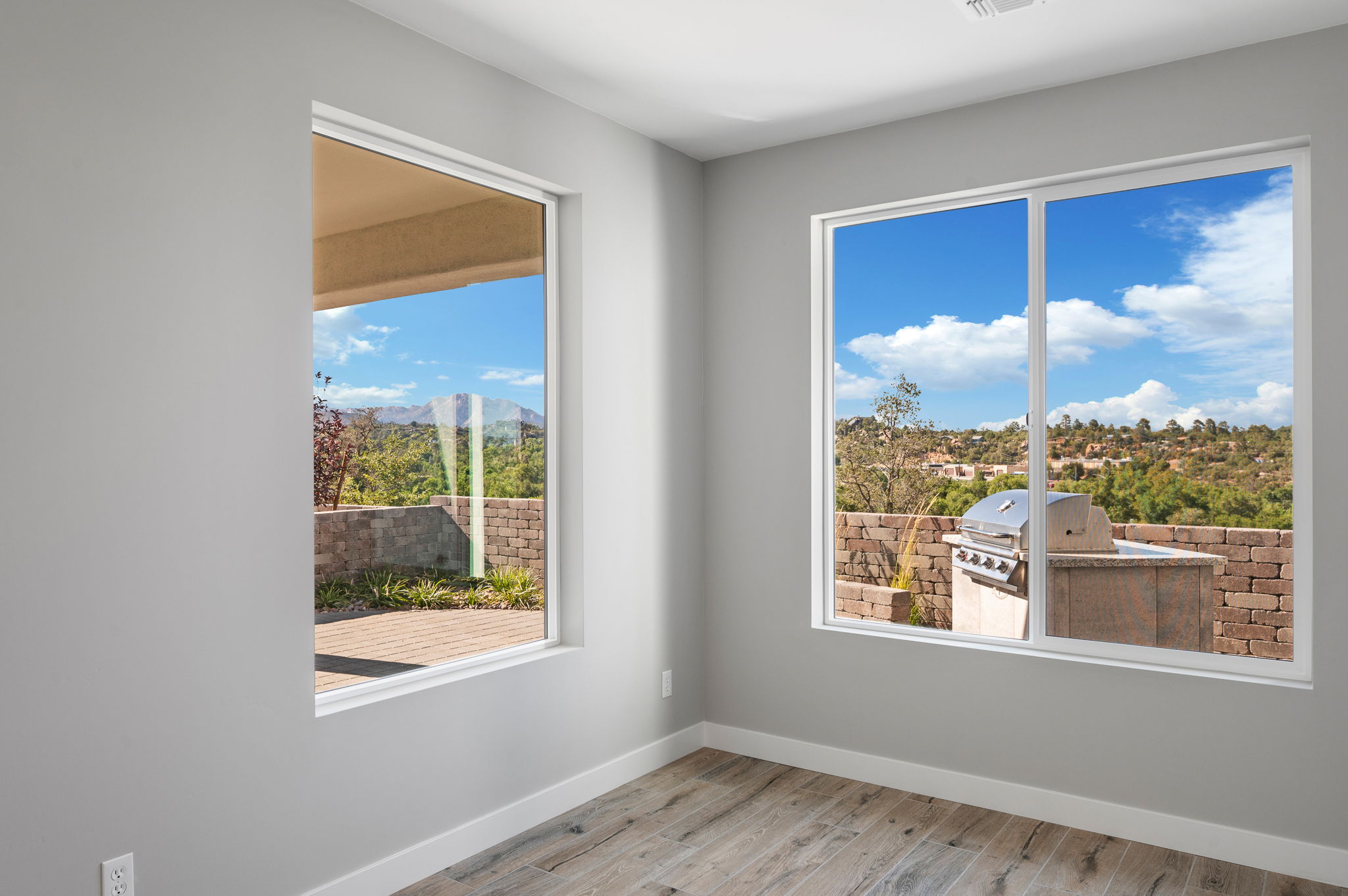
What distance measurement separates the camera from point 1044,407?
3.27 meters

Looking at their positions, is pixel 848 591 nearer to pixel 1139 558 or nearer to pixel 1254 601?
pixel 1139 558

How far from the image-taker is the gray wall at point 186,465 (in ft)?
6.21

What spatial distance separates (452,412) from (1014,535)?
2.17 meters

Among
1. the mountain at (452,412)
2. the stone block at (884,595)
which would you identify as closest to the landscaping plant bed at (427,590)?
the mountain at (452,412)

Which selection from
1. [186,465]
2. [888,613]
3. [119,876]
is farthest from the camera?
[888,613]

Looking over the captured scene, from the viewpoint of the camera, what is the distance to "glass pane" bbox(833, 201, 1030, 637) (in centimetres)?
338

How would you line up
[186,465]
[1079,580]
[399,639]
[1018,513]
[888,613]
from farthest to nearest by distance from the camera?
[888,613]
[1018,513]
[1079,580]
[399,639]
[186,465]

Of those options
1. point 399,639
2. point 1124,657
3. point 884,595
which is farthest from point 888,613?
point 399,639

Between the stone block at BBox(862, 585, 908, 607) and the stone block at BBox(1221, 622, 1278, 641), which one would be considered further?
the stone block at BBox(862, 585, 908, 607)

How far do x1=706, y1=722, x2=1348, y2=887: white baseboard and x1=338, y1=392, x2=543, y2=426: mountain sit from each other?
177 centimetres

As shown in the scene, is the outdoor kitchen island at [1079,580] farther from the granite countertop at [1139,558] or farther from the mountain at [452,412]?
the mountain at [452,412]

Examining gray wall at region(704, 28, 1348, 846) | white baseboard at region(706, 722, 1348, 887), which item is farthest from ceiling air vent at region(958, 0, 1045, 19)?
white baseboard at region(706, 722, 1348, 887)

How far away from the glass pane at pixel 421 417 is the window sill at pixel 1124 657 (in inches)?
56.9

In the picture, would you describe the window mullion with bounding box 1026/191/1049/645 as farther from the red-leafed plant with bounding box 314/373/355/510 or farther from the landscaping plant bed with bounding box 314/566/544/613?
the red-leafed plant with bounding box 314/373/355/510
